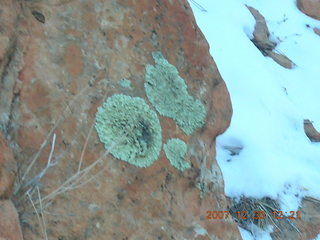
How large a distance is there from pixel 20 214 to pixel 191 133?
33.3 inches

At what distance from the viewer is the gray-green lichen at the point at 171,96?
2115 mm

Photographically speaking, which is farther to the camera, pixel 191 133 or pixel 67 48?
pixel 191 133

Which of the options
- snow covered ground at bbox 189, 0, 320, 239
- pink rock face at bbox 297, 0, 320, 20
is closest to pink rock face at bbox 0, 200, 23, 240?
snow covered ground at bbox 189, 0, 320, 239

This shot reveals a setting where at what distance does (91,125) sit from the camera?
1872 mm

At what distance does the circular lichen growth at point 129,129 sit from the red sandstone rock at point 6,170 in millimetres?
372

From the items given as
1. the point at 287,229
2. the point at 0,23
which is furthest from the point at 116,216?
the point at 287,229

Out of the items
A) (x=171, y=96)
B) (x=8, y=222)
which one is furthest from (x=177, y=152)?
(x=8, y=222)

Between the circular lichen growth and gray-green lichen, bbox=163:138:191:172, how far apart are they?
0.06 metres

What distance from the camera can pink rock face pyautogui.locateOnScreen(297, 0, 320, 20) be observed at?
5.15 m

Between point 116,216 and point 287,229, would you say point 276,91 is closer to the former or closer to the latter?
point 287,229

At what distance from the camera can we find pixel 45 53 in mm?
1869


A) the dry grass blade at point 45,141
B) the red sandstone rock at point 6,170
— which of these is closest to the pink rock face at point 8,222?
the red sandstone rock at point 6,170
